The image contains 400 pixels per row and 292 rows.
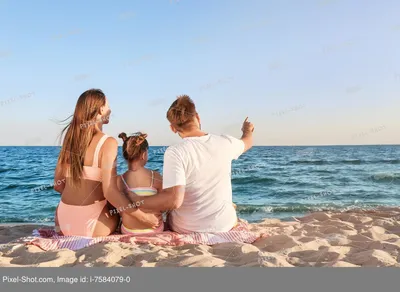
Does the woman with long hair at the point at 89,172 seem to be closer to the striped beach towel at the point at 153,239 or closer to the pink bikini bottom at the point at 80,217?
the pink bikini bottom at the point at 80,217

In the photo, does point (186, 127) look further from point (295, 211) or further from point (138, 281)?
point (295, 211)

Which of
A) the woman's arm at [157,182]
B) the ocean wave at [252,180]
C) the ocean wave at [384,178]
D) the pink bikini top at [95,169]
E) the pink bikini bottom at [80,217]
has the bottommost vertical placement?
the ocean wave at [384,178]

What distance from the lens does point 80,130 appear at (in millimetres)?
4012

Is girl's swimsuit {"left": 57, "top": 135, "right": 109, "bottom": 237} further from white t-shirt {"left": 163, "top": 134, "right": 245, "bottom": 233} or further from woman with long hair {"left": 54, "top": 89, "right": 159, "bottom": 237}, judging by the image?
white t-shirt {"left": 163, "top": 134, "right": 245, "bottom": 233}

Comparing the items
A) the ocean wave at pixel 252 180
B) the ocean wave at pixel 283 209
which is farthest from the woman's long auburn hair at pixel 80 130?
the ocean wave at pixel 252 180

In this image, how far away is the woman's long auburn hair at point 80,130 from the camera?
3998 millimetres

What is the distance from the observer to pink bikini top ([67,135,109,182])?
4027 mm

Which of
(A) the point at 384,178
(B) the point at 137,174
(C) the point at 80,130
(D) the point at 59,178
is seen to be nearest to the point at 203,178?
(B) the point at 137,174

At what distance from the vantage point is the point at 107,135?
13.4 feet

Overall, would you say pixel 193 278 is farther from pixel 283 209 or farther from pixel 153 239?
pixel 283 209

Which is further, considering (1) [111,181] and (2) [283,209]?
(2) [283,209]

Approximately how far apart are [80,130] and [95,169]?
0.42m

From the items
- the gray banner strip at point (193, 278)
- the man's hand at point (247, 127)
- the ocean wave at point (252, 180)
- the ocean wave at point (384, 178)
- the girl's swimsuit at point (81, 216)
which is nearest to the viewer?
the gray banner strip at point (193, 278)

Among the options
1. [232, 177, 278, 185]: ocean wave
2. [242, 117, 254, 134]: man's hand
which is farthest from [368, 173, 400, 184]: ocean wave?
A: [242, 117, 254, 134]: man's hand
